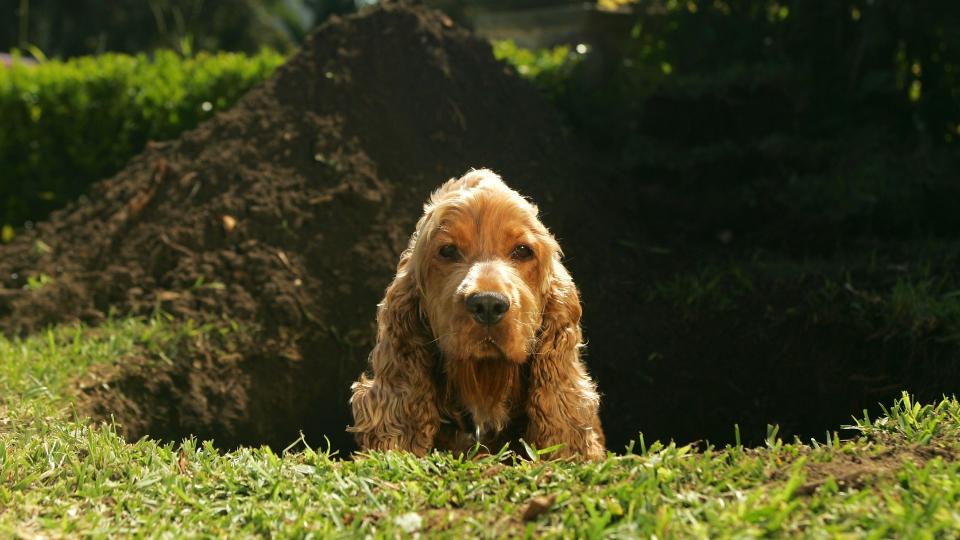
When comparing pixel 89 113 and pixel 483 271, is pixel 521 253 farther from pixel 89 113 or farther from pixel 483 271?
pixel 89 113

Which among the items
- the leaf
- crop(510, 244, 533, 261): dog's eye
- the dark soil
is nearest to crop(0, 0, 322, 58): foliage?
the dark soil

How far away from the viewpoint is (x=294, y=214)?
6.78 meters

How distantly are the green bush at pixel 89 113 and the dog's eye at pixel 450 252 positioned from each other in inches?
251

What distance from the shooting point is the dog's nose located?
363 cm

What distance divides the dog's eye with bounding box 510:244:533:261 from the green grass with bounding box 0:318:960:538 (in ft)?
3.34

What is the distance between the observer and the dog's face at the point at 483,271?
3.69m

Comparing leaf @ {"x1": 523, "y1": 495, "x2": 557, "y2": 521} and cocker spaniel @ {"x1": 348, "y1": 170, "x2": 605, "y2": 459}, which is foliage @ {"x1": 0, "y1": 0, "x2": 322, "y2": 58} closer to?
cocker spaniel @ {"x1": 348, "y1": 170, "x2": 605, "y2": 459}

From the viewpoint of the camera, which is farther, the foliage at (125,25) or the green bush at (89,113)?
the foliage at (125,25)

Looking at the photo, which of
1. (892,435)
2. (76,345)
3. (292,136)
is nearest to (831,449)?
(892,435)

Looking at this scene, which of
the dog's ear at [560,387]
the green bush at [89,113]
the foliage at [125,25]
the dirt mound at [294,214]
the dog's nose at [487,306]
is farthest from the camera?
the foliage at [125,25]

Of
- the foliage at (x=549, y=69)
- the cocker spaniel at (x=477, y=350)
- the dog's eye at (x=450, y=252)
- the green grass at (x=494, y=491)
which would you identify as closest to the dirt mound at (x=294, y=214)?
the foliage at (x=549, y=69)

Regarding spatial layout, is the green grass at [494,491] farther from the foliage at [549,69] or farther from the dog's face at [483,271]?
the foliage at [549,69]

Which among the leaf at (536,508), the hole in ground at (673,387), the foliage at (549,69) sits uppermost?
the foliage at (549,69)

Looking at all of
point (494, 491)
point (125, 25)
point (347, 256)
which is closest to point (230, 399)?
point (347, 256)
